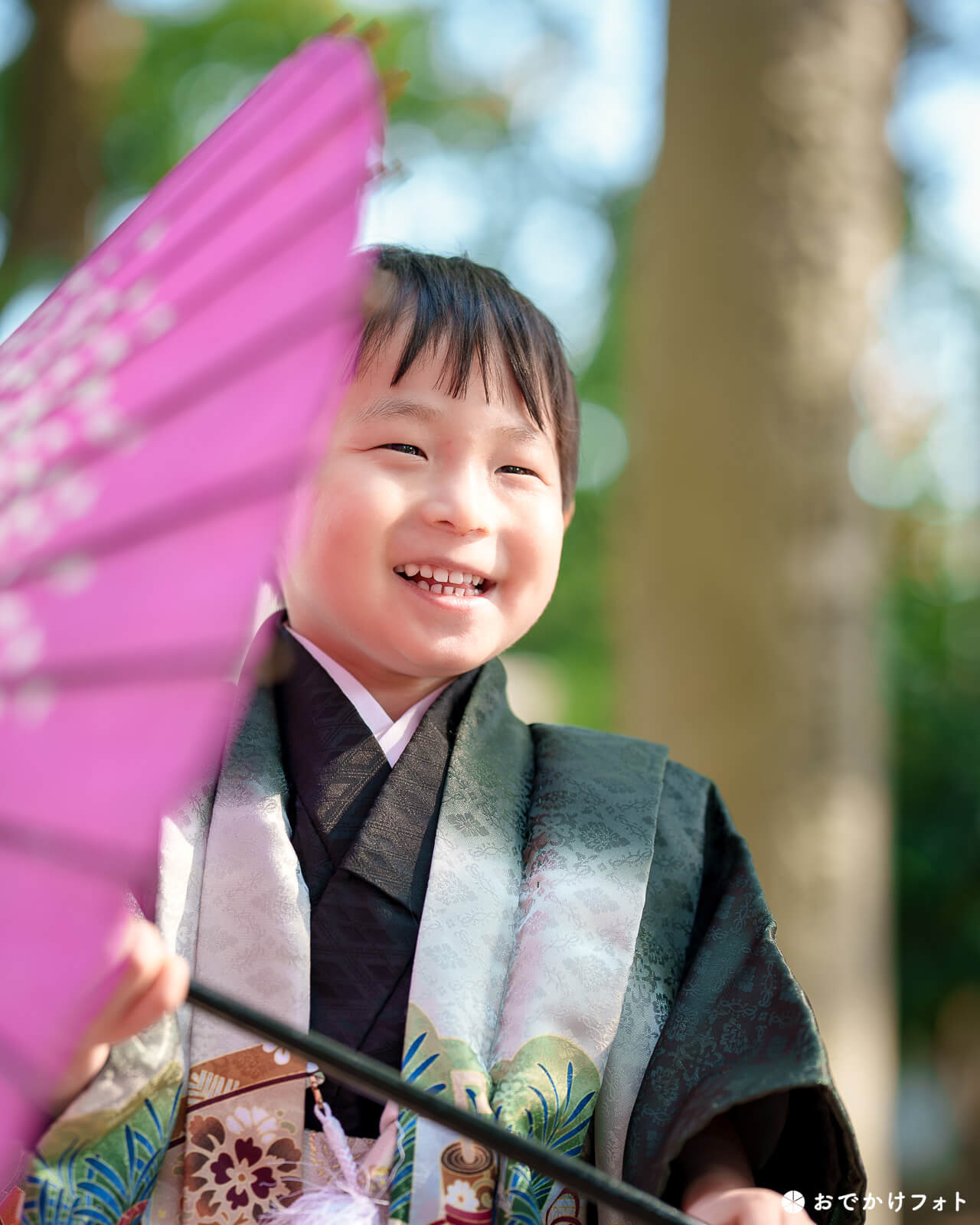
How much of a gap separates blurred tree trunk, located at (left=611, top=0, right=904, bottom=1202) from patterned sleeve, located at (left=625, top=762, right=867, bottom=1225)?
1603 millimetres

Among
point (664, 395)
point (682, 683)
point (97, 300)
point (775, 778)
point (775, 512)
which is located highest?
point (664, 395)

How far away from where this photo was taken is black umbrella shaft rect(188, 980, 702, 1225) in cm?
87

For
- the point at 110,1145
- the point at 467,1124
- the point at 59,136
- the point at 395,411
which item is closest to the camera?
the point at 467,1124

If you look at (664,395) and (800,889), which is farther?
(664,395)

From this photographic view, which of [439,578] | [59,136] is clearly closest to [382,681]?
[439,578]

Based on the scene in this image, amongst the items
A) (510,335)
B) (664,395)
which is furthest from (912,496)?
(510,335)

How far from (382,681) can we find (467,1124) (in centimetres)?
59

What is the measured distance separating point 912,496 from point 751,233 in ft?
14.9

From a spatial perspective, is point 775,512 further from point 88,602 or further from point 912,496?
point 912,496

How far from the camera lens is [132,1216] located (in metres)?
1.09

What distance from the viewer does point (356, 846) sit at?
124cm

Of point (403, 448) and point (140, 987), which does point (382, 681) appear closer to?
point (403, 448)

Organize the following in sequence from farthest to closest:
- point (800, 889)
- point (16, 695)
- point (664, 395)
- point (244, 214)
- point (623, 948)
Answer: point (664, 395) → point (800, 889) → point (623, 948) → point (244, 214) → point (16, 695)

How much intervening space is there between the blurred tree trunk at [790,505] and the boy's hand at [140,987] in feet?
6.87
